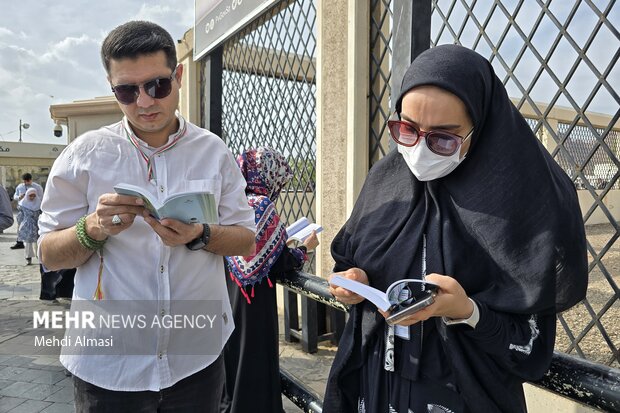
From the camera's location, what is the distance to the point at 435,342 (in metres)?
1.20

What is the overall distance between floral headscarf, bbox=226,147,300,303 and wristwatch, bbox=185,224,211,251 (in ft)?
3.35

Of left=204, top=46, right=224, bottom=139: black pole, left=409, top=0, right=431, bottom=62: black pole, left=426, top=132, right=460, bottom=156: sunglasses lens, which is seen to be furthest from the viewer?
left=204, top=46, right=224, bottom=139: black pole

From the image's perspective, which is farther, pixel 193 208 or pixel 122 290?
pixel 122 290

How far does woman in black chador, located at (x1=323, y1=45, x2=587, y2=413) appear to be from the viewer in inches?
40.4

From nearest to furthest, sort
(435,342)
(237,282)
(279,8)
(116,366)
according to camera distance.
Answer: (435,342) < (116,366) < (237,282) < (279,8)

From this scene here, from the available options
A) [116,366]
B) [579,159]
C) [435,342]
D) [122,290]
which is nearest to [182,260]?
[122,290]

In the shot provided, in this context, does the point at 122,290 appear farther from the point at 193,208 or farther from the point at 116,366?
the point at 193,208

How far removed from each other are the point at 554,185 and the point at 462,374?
0.49 m

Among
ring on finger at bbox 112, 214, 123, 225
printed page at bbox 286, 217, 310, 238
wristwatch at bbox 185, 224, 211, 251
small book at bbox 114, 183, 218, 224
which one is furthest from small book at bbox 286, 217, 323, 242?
ring on finger at bbox 112, 214, 123, 225

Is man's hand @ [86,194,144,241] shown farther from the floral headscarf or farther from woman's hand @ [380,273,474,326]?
the floral headscarf

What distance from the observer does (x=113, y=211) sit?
1.30 metres

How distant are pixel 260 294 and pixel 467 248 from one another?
1.68 meters

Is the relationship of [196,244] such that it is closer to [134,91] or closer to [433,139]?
[134,91]

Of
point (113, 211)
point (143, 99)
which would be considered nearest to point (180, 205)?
point (113, 211)
